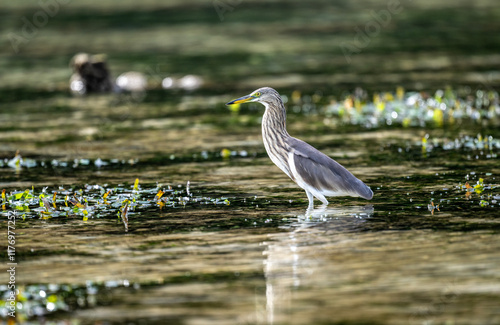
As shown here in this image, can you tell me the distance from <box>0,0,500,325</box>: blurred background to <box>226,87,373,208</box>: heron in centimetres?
32

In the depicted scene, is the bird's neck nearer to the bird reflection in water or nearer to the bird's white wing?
the bird's white wing

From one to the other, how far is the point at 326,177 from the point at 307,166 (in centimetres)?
28

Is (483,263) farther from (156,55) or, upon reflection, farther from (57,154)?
(156,55)

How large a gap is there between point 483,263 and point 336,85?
15563 mm

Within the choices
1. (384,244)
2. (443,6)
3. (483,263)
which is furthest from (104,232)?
(443,6)

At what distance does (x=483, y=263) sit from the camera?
26.2 ft

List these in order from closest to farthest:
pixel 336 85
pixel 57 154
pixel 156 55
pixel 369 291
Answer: pixel 369 291
pixel 57 154
pixel 336 85
pixel 156 55

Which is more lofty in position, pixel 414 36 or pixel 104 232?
pixel 414 36

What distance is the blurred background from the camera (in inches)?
290

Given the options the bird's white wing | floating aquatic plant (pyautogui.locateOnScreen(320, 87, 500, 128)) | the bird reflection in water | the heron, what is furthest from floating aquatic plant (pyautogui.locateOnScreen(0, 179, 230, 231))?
floating aquatic plant (pyautogui.locateOnScreen(320, 87, 500, 128))

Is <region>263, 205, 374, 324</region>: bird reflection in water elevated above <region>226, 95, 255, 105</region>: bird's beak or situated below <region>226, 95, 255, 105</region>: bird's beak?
below

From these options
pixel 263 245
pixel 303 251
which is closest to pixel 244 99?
pixel 263 245

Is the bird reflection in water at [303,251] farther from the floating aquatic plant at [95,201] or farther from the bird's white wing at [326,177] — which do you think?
the floating aquatic plant at [95,201]

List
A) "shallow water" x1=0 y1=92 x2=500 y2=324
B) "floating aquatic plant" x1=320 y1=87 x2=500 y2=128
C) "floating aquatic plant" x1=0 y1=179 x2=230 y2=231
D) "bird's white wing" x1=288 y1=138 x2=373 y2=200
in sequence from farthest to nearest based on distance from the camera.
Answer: "floating aquatic plant" x1=320 y1=87 x2=500 y2=128
"floating aquatic plant" x1=0 y1=179 x2=230 y2=231
"bird's white wing" x1=288 y1=138 x2=373 y2=200
"shallow water" x1=0 y1=92 x2=500 y2=324
